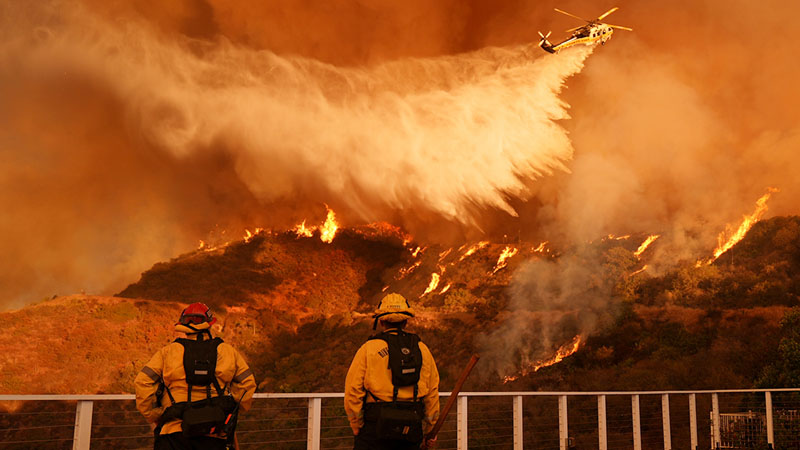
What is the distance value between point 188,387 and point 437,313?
50350 millimetres

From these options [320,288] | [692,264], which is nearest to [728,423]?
[692,264]

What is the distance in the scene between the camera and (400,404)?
16.4 ft

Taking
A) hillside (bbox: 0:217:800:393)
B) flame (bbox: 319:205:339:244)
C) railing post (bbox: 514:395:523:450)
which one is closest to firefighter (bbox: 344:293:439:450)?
railing post (bbox: 514:395:523:450)

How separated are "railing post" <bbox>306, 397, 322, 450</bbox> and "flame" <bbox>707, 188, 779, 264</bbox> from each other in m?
43.4

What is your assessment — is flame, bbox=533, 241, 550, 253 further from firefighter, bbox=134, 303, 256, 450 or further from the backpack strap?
the backpack strap

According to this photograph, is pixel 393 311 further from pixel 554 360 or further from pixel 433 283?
pixel 433 283

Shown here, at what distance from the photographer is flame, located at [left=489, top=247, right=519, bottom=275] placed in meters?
59.0

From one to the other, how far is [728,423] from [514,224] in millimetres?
45902

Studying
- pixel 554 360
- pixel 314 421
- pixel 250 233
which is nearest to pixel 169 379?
pixel 314 421

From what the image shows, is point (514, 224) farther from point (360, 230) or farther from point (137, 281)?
point (137, 281)

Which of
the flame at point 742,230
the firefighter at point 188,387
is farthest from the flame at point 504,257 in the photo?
the firefighter at point 188,387

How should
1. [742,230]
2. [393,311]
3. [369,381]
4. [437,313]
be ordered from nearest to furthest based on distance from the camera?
[369,381] → [393,311] → [742,230] → [437,313]

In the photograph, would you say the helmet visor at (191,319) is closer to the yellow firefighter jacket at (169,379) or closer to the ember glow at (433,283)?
the yellow firefighter jacket at (169,379)

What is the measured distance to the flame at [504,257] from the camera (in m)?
59.0
